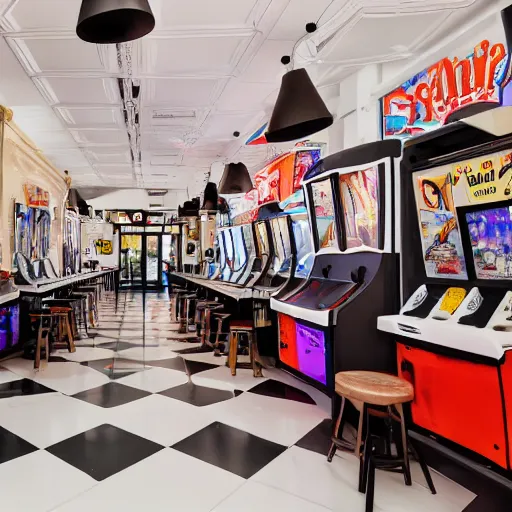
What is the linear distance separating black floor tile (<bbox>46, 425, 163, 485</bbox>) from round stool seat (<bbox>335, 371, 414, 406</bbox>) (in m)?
1.23

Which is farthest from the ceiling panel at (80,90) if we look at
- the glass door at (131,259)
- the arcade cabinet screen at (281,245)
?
the glass door at (131,259)

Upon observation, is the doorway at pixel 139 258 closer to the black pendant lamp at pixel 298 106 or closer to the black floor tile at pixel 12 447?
the black pendant lamp at pixel 298 106

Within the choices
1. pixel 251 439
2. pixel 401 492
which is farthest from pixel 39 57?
pixel 401 492

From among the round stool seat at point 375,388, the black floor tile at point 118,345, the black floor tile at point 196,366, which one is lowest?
Answer: the black floor tile at point 118,345

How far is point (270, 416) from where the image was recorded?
3207 millimetres

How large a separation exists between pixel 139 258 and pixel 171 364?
1254 cm

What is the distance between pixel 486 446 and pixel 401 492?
484 mm

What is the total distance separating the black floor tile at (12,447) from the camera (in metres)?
2.53

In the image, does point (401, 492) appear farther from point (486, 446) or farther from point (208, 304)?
point (208, 304)

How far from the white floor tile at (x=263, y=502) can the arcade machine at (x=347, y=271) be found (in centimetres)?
95

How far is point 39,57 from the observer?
4.29 metres

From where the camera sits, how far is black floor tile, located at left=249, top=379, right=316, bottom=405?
3633 millimetres

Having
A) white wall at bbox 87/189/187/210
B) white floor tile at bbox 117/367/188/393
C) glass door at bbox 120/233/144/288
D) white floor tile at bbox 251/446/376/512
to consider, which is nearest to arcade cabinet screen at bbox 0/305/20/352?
white floor tile at bbox 117/367/188/393

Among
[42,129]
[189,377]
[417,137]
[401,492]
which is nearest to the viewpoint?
[401,492]
